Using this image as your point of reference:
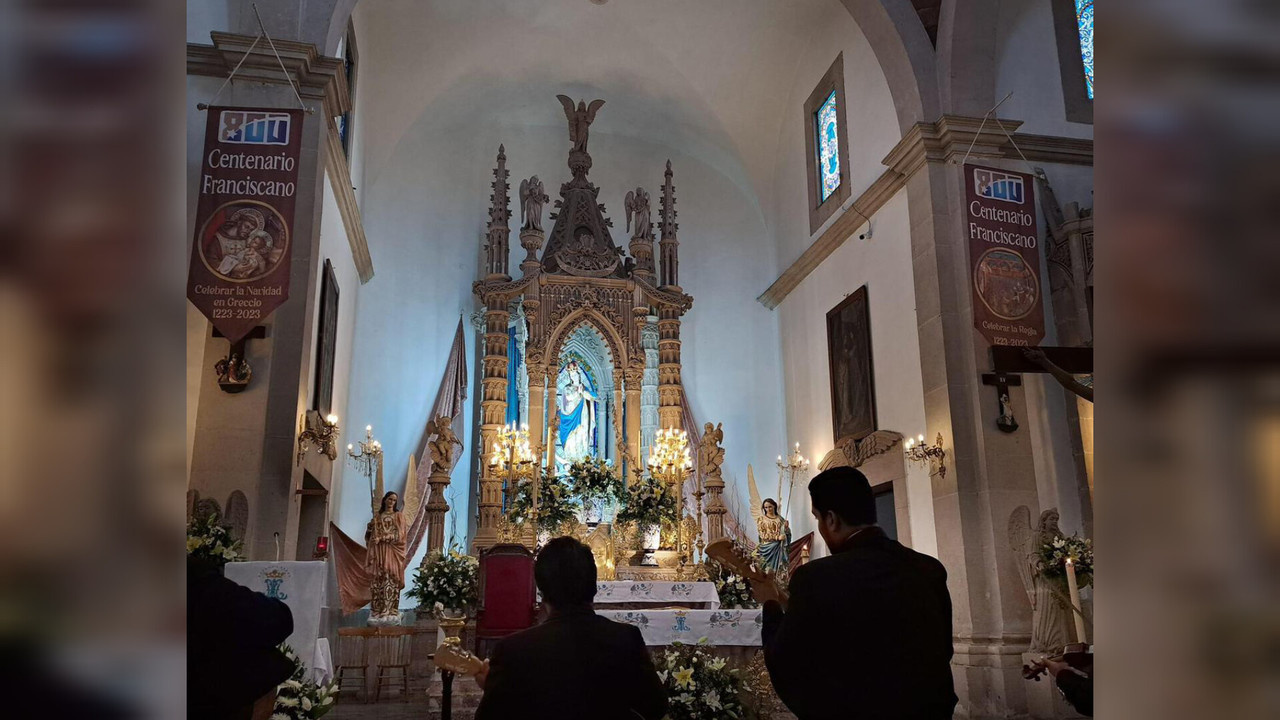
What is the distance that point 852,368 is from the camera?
1332 cm

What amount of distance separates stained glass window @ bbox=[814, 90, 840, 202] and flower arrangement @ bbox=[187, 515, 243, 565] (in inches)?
414

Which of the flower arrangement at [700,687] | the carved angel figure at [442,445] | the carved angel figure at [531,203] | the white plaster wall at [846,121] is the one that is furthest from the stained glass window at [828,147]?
the flower arrangement at [700,687]

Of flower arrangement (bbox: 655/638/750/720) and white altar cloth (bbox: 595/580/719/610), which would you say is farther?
white altar cloth (bbox: 595/580/719/610)

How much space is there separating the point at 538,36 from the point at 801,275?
645 cm

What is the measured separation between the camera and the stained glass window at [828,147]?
14531 mm

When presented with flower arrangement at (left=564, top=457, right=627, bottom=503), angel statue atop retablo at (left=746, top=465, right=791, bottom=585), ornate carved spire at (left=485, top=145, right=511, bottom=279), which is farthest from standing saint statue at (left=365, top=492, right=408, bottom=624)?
ornate carved spire at (left=485, top=145, right=511, bottom=279)

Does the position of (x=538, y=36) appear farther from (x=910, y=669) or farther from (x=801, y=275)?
(x=910, y=669)

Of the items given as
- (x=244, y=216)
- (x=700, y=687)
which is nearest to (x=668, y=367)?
(x=244, y=216)

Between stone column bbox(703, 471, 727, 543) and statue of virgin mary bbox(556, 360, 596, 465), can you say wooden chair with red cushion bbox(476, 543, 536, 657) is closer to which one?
stone column bbox(703, 471, 727, 543)

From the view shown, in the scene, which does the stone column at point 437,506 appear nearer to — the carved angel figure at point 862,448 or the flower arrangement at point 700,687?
the carved angel figure at point 862,448

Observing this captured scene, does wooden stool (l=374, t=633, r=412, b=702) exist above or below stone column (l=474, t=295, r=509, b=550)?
below

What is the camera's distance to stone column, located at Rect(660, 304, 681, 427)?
1462 cm

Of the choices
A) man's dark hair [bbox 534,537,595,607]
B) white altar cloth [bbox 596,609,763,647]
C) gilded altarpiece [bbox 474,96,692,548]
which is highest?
gilded altarpiece [bbox 474,96,692,548]
